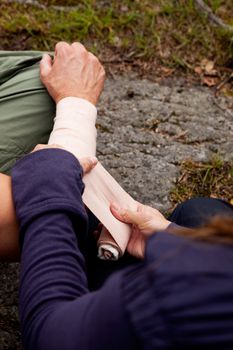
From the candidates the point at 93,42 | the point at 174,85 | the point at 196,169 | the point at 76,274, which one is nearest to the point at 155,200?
the point at 196,169

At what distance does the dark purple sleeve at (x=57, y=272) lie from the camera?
3.39 feet

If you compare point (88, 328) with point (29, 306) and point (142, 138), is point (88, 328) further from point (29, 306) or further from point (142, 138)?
point (142, 138)

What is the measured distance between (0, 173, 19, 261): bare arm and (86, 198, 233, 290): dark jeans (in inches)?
10.3

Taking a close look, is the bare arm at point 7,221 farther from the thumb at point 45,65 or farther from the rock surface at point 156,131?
the rock surface at point 156,131

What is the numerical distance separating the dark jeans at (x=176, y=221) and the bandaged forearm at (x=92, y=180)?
2.5 inches

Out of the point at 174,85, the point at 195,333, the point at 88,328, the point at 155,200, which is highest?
the point at 195,333

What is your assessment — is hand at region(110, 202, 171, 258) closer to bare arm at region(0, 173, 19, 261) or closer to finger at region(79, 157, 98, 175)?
finger at region(79, 157, 98, 175)

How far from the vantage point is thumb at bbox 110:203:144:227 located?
173 centimetres

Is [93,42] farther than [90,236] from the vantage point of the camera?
Yes

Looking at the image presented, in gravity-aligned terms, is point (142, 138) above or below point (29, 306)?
below

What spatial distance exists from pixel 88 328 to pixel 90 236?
2.51 ft

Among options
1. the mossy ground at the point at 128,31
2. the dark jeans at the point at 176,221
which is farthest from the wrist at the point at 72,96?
the mossy ground at the point at 128,31

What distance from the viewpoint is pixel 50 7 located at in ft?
11.5

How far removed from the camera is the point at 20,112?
1917mm
